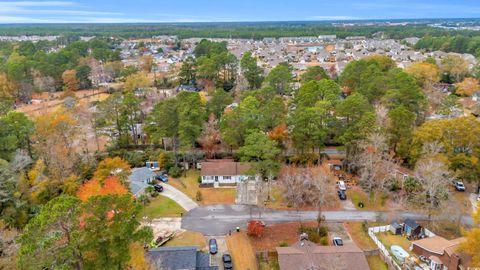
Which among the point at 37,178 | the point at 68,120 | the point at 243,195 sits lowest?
the point at 243,195

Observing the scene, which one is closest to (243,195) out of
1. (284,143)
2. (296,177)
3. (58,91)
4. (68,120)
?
(296,177)

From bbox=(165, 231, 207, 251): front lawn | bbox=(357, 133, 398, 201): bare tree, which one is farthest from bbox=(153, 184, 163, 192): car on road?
bbox=(357, 133, 398, 201): bare tree

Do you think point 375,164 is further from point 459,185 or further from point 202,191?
point 202,191

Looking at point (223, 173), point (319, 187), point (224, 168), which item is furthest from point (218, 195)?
point (319, 187)

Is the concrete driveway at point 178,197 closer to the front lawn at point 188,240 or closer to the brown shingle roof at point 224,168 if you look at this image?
the brown shingle roof at point 224,168

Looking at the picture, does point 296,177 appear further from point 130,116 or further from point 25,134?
point 25,134

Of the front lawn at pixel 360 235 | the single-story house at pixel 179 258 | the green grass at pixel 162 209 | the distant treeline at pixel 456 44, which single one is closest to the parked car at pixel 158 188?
the green grass at pixel 162 209
